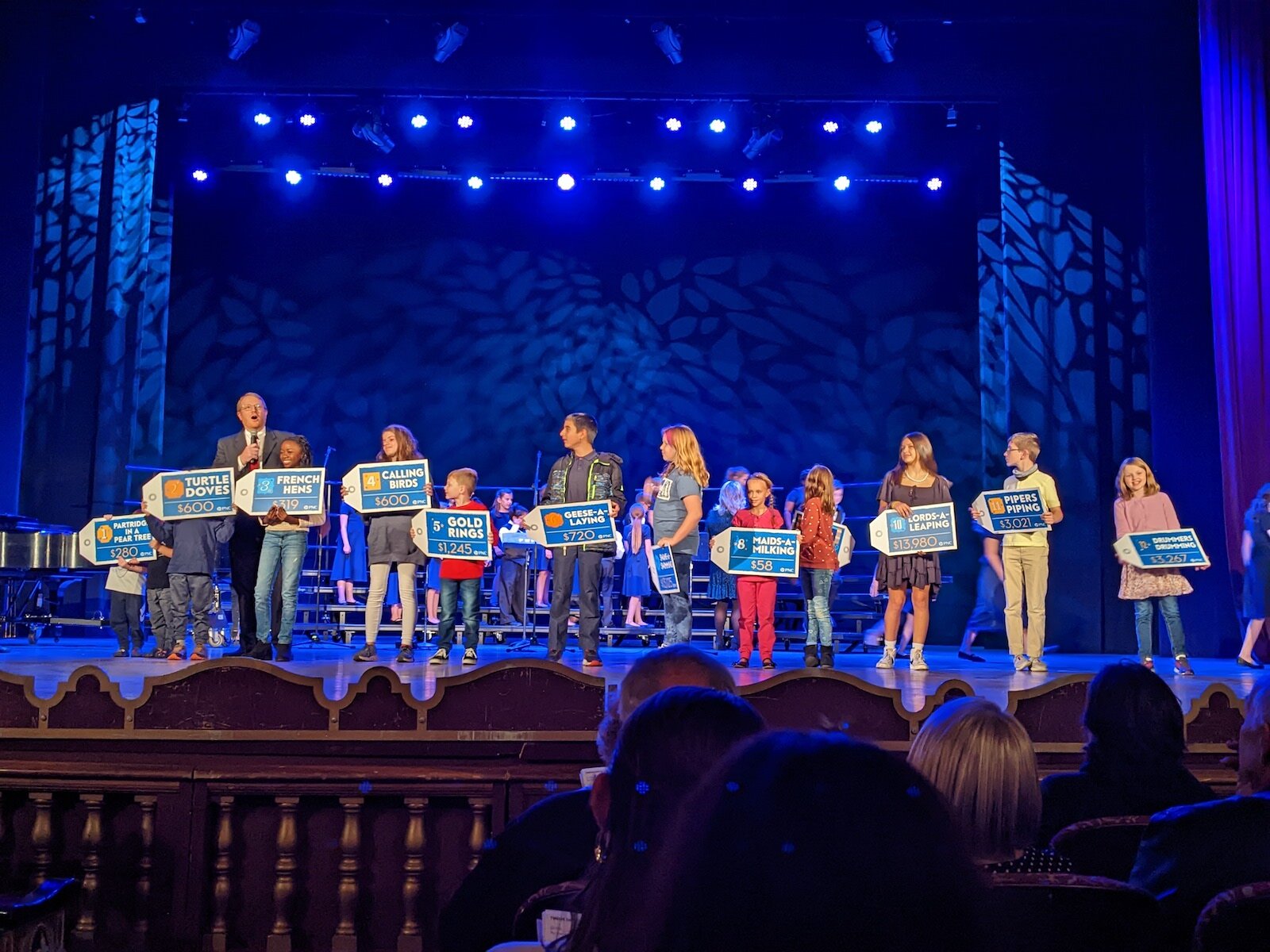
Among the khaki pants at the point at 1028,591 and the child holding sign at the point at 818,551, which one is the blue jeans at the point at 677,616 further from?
the khaki pants at the point at 1028,591

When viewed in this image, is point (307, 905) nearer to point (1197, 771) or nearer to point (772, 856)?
point (1197, 771)

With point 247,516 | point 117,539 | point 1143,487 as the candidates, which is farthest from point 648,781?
point 1143,487

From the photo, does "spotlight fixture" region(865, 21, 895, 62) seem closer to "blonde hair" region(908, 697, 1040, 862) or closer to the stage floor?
the stage floor

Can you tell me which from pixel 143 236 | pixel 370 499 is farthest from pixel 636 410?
pixel 370 499

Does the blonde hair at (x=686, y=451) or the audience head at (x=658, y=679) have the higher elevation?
the blonde hair at (x=686, y=451)

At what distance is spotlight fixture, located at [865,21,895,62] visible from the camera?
1251 centimetres

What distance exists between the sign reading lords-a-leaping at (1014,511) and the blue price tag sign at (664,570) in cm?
226

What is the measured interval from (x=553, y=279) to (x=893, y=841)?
48.8 feet

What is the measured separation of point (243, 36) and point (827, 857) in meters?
13.4

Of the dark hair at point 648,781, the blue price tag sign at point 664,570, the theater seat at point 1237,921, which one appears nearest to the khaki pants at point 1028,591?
the blue price tag sign at point 664,570

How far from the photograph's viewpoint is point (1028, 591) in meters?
8.83

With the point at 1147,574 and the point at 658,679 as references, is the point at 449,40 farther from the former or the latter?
the point at 658,679

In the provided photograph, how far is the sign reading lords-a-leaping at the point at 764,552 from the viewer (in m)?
8.67

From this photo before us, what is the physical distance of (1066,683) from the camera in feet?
14.6
